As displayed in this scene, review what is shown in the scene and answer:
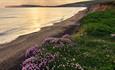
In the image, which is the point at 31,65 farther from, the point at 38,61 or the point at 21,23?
the point at 21,23

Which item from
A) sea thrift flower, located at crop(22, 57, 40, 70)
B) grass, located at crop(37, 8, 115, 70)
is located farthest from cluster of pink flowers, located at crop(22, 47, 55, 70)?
grass, located at crop(37, 8, 115, 70)

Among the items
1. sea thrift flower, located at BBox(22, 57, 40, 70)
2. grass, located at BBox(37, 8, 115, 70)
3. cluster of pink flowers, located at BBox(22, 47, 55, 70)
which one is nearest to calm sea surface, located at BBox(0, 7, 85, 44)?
grass, located at BBox(37, 8, 115, 70)

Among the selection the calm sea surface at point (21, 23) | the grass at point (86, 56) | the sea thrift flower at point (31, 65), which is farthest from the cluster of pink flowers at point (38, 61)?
the calm sea surface at point (21, 23)

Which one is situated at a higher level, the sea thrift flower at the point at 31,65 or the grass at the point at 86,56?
the sea thrift flower at the point at 31,65

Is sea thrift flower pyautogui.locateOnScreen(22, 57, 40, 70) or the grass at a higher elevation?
sea thrift flower pyautogui.locateOnScreen(22, 57, 40, 70)

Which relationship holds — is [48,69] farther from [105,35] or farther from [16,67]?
[105,35]

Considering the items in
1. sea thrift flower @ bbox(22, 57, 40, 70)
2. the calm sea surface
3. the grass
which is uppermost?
sea thrift flower @ bbox(22, 57, 40, 70)

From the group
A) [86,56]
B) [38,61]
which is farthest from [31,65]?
[86,56]

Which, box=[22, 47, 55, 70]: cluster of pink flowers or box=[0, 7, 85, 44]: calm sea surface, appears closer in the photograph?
box=[22, 47, 55, 70]: cluster of pink flowers

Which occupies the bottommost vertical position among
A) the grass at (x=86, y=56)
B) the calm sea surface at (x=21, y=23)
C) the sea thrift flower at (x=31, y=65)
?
the calm sea surface at (x=21, y=23)

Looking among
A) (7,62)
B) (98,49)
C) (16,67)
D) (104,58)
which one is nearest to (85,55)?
(104,58)

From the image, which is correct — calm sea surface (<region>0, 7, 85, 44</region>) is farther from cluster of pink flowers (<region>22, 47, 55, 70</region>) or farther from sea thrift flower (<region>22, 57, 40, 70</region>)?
sea thrift flower (<region>22, 57, 40, 70</region>)

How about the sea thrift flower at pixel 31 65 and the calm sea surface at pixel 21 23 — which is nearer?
the sea thrift flower at pixel 31 65

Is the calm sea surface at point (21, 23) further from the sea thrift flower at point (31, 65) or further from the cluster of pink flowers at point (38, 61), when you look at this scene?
the sea thrift flower at point (31, 65)
